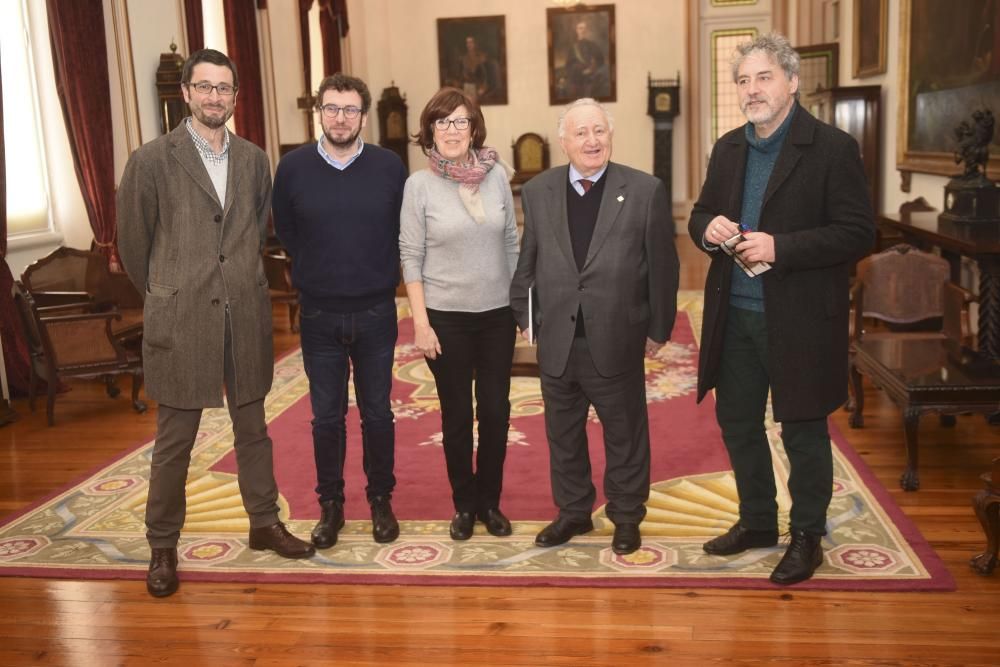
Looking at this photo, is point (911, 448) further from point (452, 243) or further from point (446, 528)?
point (452, 243)

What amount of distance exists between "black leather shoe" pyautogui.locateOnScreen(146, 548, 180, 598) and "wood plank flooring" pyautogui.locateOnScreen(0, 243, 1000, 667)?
5 cm

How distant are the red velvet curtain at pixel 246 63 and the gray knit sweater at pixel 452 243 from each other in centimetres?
729

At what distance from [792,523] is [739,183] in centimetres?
122

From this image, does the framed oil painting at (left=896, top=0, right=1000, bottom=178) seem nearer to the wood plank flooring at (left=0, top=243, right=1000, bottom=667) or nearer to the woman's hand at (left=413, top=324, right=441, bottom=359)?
the wood plank flooring at (left=0, top=243, right=1000, bottom=667)

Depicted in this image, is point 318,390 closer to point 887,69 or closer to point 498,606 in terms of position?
point 498,606

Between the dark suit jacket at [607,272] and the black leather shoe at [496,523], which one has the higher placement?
the dark suit jacket at [607,272]

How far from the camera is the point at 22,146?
752 cm

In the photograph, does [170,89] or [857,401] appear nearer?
[857,401]

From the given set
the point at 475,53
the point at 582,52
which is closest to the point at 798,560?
the point at 582,52

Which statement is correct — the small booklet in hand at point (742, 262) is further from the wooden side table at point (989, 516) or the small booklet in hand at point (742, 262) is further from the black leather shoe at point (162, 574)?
the black leather shoe at point (162, 574)

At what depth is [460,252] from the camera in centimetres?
360

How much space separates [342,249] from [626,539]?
154 centimetres

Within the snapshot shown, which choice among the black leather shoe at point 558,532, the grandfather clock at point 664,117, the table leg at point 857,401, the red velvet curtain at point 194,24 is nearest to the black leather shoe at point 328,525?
the black leather shoe at point 558,532

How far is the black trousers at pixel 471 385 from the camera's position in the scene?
3.67 metres
